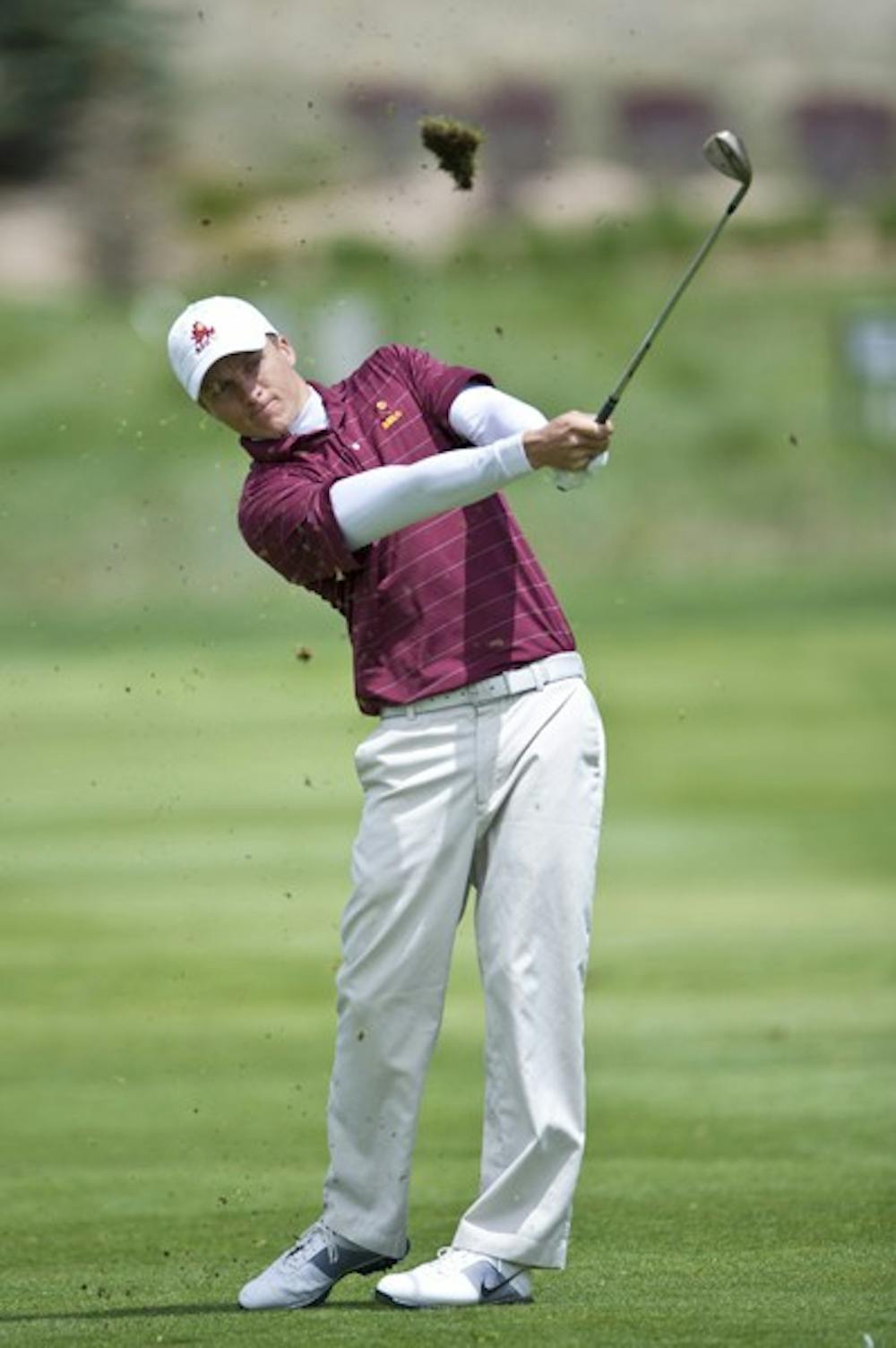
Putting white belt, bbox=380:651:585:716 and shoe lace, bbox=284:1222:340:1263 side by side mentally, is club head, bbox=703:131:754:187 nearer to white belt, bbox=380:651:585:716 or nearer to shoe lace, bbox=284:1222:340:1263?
white belt, bbox=380:651:585:716

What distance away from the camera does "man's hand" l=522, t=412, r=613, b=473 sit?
193 inches

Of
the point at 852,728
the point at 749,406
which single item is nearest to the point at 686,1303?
the point at 852,728

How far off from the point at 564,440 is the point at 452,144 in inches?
32.7

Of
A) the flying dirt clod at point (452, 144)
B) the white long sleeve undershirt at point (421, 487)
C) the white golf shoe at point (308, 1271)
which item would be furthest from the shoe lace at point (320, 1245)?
the flying dirt clod at point (452, 144)

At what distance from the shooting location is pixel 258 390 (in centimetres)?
519

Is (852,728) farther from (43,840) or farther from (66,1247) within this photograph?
(66,1247)

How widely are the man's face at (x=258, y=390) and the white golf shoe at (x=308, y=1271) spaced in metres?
1.33

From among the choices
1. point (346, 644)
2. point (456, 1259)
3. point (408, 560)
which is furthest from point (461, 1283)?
point (346, 644)

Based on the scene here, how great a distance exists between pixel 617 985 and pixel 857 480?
3216 cm

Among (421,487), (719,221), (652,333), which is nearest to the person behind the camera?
(421,487)

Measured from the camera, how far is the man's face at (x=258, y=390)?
518 cm

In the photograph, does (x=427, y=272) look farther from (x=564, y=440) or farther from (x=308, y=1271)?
(x=564, y=440)

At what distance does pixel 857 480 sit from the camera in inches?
1674

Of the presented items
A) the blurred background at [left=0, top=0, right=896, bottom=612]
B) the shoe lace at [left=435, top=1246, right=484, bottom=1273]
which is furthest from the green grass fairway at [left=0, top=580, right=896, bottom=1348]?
the blurred background at [left=0, top=0, right=896, bottom=612]
